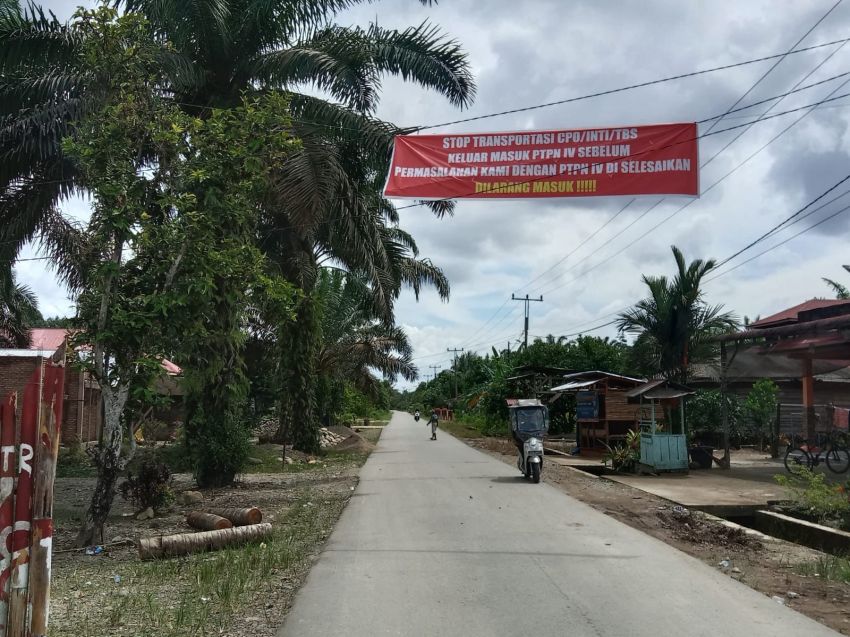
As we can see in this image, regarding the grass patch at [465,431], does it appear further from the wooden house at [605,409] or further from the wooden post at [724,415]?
the wooden post at [724,415]

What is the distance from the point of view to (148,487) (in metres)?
11.5

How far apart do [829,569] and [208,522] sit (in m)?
7.15

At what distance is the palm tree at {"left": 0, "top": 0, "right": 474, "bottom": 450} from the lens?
44.1 feet

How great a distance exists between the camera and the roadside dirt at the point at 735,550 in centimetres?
644

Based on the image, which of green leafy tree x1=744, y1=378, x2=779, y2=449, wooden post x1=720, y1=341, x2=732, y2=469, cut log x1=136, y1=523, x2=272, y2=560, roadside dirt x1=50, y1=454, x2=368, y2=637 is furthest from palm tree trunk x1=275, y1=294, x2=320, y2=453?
green leafy tree x1=744, y1=378, x2=779, y2=449

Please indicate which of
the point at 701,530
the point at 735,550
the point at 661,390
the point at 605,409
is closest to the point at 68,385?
the point at 605,409

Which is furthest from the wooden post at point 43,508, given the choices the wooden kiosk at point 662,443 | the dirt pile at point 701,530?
the wooden kiosk at point 662,443

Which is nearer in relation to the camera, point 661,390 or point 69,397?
point 661,390

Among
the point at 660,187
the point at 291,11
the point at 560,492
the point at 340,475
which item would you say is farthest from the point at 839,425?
the point at 291,11

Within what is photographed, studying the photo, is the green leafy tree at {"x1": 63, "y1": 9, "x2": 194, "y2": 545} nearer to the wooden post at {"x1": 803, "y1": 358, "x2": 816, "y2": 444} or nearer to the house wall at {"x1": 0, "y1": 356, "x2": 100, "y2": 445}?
the house wall at {"x1": 0, "y1": 356, "x2": 100, "y2": 445}

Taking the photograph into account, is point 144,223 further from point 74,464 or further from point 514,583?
point 74,464

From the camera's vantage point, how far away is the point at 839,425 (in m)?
18.6

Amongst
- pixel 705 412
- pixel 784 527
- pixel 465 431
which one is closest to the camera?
pixel 784 527

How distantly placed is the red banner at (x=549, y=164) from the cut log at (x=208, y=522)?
18.4 feet
